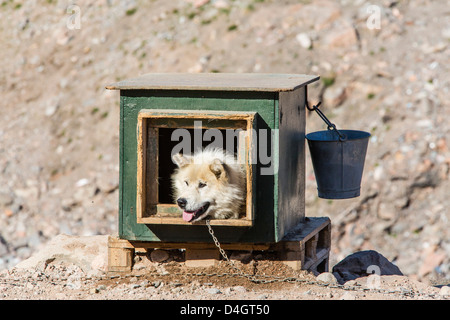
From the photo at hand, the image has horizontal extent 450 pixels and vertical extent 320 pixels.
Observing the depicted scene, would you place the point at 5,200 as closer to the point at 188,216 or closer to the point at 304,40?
the point at 304,40

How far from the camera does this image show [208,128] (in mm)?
6312

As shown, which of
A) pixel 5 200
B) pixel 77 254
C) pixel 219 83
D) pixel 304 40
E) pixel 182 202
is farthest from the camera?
pixel 304 40

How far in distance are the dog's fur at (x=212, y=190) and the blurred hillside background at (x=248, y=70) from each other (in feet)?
16.6

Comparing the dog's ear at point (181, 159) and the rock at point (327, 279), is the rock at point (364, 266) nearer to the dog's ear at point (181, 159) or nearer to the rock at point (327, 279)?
the rock at point (327, 279)

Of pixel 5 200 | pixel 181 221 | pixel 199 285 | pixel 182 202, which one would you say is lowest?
pixel 199 285

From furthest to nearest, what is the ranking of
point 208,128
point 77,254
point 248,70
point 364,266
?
point 248,70
point 364,266
point 77,254
point 208,128

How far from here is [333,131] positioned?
7609mm

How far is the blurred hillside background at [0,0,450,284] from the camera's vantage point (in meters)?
11.6

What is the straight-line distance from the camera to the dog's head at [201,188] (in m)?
6.23

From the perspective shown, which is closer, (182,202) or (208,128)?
(182,202)

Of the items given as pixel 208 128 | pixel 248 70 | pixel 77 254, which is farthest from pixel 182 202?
pixel 248 70

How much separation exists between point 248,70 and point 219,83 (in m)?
6.73

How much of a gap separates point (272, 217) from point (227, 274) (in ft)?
2.13

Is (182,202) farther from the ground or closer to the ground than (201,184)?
closer to the ground
